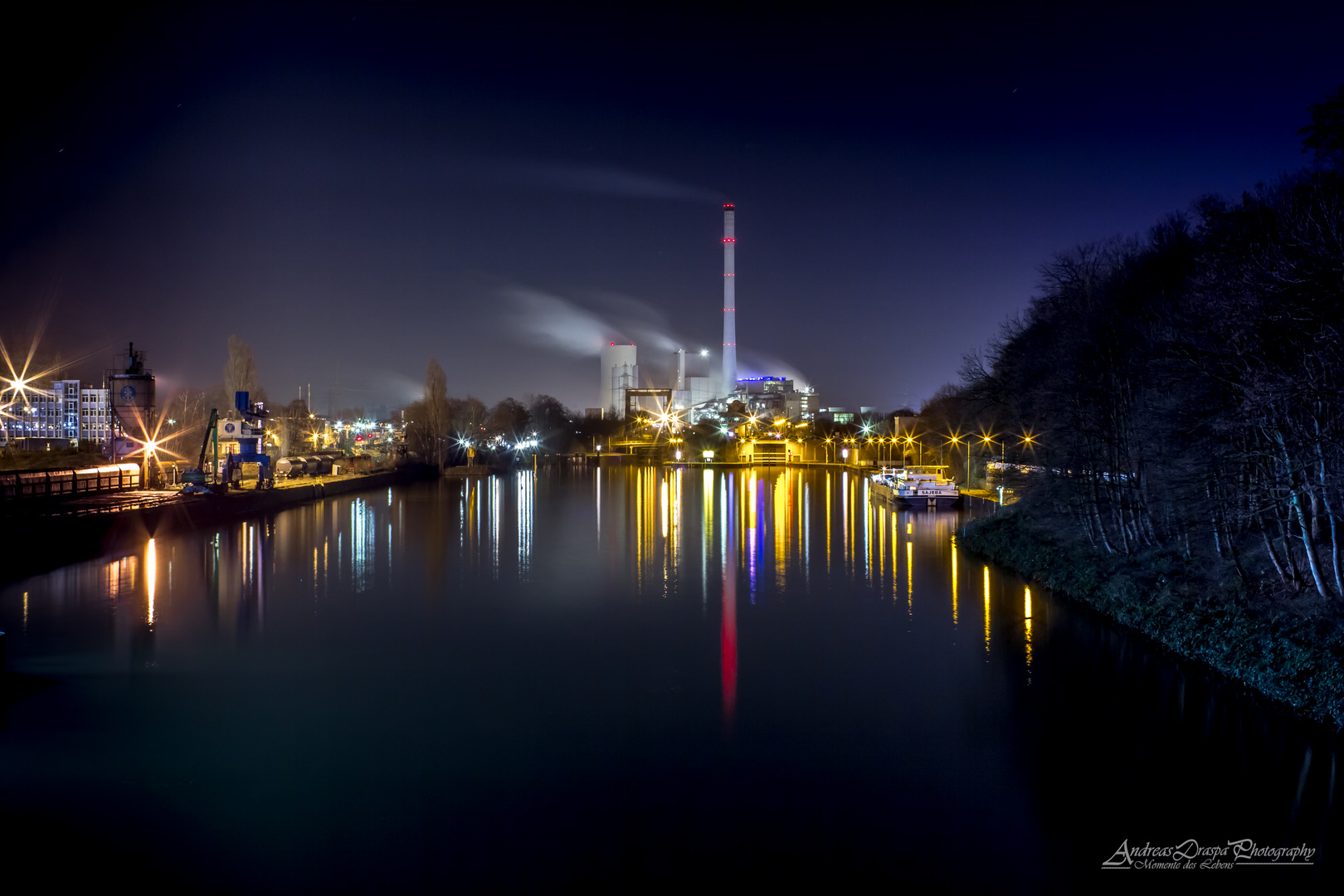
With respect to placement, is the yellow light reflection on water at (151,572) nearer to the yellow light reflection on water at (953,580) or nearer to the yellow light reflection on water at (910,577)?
→ the yellow light reflection on water at (910,577)

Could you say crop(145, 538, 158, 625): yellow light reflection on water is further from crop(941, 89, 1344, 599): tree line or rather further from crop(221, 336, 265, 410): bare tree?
crop(221, 336, 265, 410): bare tree

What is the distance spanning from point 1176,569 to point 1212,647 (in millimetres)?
3400

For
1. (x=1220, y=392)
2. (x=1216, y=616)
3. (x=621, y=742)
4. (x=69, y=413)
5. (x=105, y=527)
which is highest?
(x=69, y=413)

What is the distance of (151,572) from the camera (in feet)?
57.8

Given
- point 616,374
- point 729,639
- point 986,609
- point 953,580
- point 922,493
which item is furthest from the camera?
point 616,374

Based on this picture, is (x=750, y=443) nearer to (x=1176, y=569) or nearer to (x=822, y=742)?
(x=1176, y=569)

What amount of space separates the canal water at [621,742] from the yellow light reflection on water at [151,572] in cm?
26

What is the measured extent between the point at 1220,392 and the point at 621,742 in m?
8.90

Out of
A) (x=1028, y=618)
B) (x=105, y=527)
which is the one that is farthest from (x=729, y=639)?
(x=105, y=527)

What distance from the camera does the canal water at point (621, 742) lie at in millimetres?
5824

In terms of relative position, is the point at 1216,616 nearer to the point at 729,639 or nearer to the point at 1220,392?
the point at 1220,392

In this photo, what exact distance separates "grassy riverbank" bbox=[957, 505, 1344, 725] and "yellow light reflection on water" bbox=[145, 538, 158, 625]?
1541 cm

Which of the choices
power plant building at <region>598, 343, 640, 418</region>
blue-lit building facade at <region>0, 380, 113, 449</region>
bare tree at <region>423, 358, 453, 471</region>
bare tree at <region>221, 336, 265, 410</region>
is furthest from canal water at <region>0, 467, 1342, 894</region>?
power plant building at <region>598, 343, 640, 418</region>

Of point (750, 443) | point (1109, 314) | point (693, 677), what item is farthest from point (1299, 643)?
point (750, 443)
